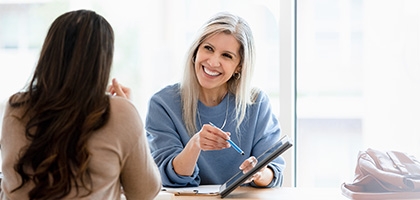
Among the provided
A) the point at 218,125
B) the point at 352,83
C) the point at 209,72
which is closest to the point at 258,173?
the point at 218,125

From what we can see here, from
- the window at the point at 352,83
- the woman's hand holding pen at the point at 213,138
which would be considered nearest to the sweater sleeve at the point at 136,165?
the woman's hand holding pen at the point at 213,138

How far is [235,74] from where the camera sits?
2.51 m

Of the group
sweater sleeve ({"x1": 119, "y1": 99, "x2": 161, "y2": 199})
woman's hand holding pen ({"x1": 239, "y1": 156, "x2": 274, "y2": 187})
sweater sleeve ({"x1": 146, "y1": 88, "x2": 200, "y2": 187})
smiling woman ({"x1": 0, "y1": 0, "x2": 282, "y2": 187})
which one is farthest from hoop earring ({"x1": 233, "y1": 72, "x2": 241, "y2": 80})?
sweater sleeve ({"x1": 119, "y1": 99, "x2": 161, "y2": 199})

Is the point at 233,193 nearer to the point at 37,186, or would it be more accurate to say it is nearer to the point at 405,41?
the point at 37,186

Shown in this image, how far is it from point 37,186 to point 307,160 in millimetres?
1870

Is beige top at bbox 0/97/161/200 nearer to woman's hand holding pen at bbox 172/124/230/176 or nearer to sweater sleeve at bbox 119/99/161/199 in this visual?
sweater sleeve at bbox 119/99/161/199

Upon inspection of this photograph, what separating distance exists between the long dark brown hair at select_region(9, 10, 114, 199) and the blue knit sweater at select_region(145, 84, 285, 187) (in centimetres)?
78

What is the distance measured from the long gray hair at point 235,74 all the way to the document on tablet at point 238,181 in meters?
0.23

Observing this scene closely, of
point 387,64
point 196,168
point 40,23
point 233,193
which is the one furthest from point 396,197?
point 40,23

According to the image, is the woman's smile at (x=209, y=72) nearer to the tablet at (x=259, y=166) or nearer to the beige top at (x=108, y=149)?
the tablet at (x=259, y=166)

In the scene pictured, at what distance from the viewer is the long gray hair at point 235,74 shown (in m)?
2.42

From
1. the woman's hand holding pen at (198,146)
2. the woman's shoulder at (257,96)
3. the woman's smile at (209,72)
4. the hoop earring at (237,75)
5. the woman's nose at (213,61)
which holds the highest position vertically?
the woman's nose at (213,61)

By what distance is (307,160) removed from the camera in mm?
3252

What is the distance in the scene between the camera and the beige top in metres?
1.60
